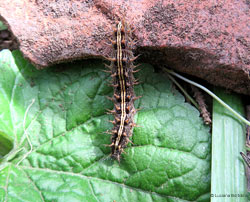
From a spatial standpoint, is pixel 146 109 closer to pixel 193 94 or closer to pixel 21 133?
pixel 193 94

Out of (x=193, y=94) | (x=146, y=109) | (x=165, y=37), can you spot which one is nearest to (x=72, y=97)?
(x=146, y=109)

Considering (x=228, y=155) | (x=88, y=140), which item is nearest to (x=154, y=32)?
(x=88, y=140)

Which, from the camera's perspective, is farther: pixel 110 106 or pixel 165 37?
pixel 110 106

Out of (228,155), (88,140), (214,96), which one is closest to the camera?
(228,155)

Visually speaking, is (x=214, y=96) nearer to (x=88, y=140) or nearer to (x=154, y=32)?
(x=154, y=32)

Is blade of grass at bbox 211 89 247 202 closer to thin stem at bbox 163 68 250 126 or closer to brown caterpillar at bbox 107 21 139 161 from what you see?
thin stem at bbox 163 68 250 126

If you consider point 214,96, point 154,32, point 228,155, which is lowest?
point 228,155

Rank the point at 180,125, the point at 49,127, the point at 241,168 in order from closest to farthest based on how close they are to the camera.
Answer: the point at 241,168 < the point at 180,125 < the point at 49,127

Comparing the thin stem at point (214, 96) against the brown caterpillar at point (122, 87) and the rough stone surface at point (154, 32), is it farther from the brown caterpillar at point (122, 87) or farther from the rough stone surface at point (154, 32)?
the brown caterpillar at point (122, 87)
